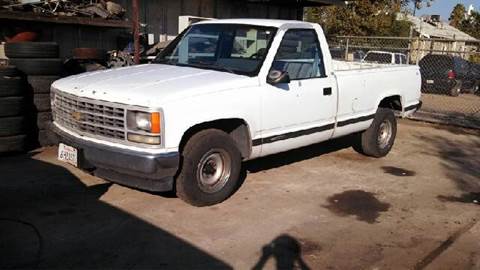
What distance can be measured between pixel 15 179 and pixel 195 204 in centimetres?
229

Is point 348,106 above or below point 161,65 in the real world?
below

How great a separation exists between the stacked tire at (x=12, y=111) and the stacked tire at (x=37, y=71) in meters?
0.22

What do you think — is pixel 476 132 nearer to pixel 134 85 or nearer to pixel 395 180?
pixel 395 180

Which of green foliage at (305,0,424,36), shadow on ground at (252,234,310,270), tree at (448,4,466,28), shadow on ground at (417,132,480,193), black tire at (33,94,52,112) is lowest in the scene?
shadow on ground at (417,132,480,193)

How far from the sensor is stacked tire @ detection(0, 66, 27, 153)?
6.84 m

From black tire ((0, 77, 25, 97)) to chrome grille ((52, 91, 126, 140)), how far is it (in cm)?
173

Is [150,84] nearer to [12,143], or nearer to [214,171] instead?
[214,171]

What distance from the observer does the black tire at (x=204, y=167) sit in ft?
16.3

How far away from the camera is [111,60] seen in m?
10.8

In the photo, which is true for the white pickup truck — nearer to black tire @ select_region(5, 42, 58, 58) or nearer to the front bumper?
the front bumper

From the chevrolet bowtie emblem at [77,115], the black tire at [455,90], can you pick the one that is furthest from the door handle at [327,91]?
the black tire at [455,90]

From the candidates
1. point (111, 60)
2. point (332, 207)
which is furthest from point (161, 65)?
point (111, 60)

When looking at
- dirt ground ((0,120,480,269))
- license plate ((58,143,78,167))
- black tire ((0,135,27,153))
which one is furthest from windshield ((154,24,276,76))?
black tire ((0,135,27,153))

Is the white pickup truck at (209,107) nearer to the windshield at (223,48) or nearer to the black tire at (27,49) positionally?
the windshield at (223,48)
